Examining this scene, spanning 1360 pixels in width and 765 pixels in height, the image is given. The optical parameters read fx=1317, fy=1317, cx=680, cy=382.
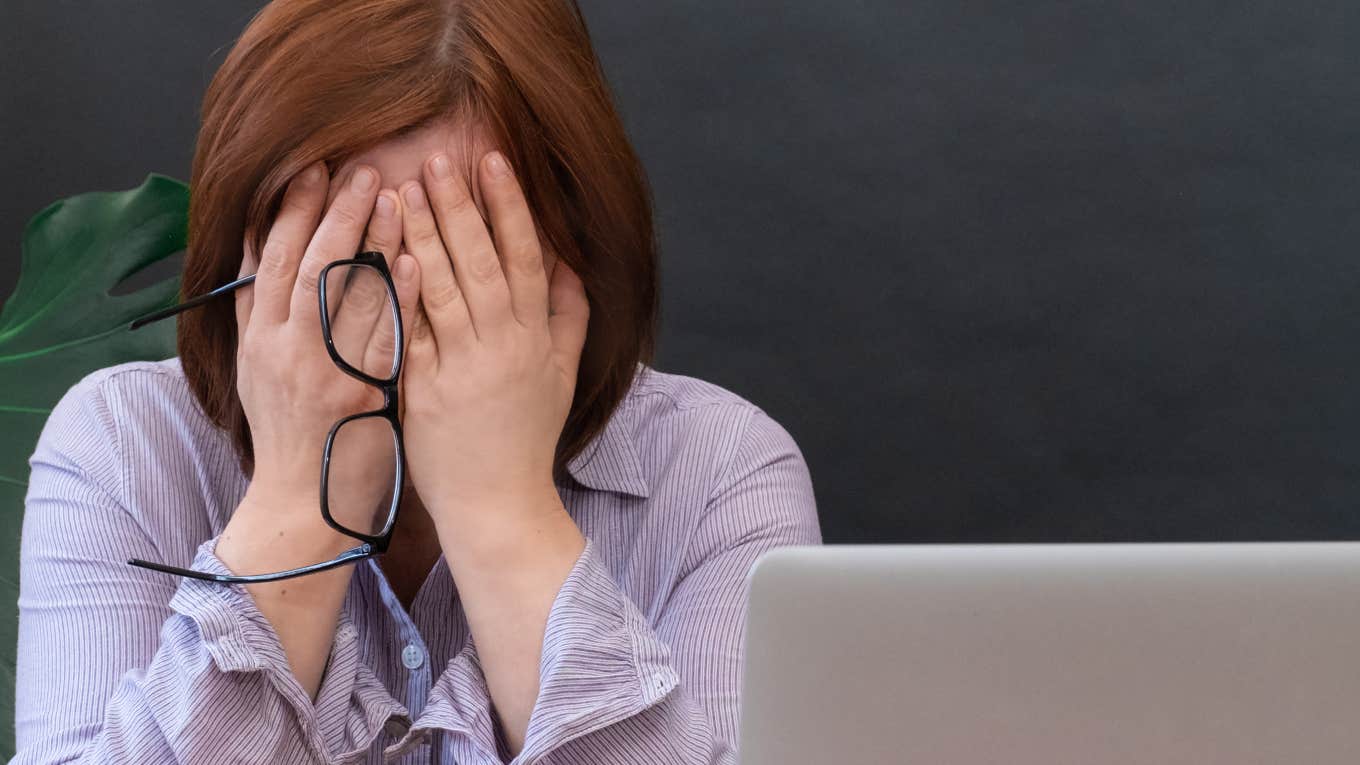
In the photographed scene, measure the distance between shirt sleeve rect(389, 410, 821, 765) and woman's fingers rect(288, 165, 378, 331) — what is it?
29 cm

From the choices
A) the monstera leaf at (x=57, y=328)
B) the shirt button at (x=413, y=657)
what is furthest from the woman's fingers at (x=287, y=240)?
the monstera leaf at (x=57, y=328)

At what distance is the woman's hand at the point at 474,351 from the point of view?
0.98 m

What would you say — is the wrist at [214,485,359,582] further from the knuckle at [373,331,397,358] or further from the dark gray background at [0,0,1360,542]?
the dark gray background at [0,0,1360,542]

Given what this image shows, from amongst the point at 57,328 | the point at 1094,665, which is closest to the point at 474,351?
the point at 1094,665

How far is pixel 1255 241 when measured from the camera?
178 cm

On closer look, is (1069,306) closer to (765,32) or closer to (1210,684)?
(765,32)

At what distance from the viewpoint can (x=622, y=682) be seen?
0.92 meters

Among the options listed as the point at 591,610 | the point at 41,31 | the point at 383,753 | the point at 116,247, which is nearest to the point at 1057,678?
the point at 591,610

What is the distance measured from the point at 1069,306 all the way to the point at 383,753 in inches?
47.4

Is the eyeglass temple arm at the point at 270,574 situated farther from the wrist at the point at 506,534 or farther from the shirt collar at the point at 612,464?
the shirt collar at the point at 612,464

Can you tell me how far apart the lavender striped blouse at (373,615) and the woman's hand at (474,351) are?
105 mm

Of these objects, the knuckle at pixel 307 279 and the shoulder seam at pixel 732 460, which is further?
the shoulder seam at pixel 732 460

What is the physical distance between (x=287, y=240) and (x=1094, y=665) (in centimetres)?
69

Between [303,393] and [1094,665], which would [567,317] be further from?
[1094,665]
